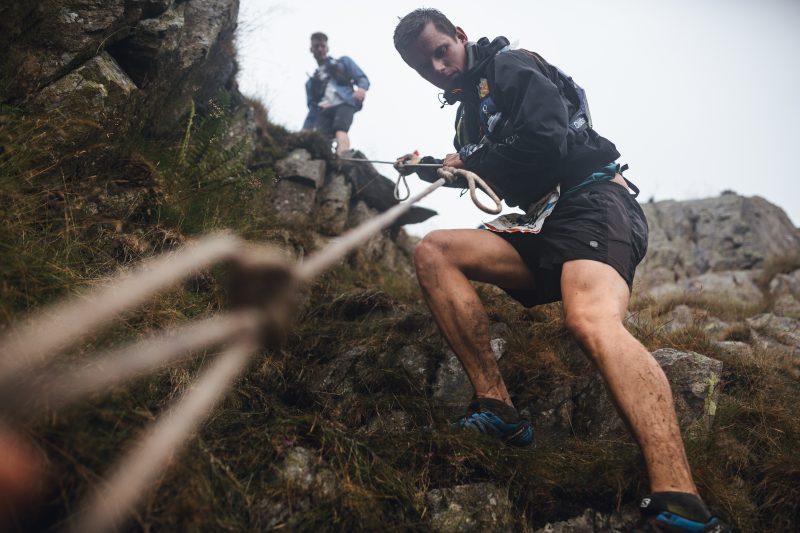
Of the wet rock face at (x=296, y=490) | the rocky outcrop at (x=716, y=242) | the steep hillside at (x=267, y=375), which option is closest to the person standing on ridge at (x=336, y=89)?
A: the steep hillside at (x=267, y=375)

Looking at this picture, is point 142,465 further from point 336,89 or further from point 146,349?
point 336,89

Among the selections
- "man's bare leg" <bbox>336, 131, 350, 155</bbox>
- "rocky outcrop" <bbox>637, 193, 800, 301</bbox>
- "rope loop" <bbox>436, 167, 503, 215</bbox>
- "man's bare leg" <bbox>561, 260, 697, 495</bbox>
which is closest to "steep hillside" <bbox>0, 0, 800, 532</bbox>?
"man's bare leg" <bbox>561, 260, 697, 495</bbox>

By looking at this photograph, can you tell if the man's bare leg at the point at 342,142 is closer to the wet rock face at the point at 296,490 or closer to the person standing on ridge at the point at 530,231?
the person standing on ridge at the point at 530,231

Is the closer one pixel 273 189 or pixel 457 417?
pixel 457 417

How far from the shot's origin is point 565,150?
269cm

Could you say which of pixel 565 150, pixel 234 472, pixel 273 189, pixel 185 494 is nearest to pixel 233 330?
pixel 234 472

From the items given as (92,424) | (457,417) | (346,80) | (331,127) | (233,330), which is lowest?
(457,417)

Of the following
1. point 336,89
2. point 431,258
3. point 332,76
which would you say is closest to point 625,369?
point 431,258

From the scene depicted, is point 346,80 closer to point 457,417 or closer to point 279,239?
point 279,239

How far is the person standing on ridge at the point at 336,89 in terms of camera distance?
763 cm

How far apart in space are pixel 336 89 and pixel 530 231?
592 centimetres

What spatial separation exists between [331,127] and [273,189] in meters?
2.32

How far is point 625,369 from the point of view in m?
1.98

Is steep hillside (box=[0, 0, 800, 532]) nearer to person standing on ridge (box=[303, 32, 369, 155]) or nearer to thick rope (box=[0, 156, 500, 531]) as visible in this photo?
thick rope (box=[0, 156, 500, 531])
